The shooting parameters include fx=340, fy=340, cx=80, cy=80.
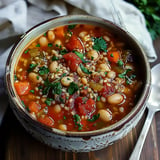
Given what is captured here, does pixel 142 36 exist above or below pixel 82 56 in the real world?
below

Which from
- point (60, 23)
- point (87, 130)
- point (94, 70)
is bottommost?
point (87, 130)

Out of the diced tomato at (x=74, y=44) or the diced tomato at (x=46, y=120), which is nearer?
the diced tomato at (x=46, y=120)

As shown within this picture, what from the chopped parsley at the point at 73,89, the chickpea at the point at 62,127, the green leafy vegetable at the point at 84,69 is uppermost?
the green leafy vegetable at the point at 84,69

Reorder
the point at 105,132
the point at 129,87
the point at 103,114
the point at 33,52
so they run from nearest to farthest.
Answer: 1. the point at 105,132
2. the point at 103,114
3. the point at 129,87
4. the point at 33,52

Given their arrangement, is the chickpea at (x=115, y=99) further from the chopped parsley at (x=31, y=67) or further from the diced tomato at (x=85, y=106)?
the chopped parsley at (x=31, y=67)

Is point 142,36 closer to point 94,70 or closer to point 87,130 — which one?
point 94,70

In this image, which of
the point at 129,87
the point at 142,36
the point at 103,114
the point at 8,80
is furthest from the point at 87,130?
the point at 142,36

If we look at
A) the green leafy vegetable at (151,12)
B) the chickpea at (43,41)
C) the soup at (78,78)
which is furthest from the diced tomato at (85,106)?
the green leafy vegetable at (151,12)
